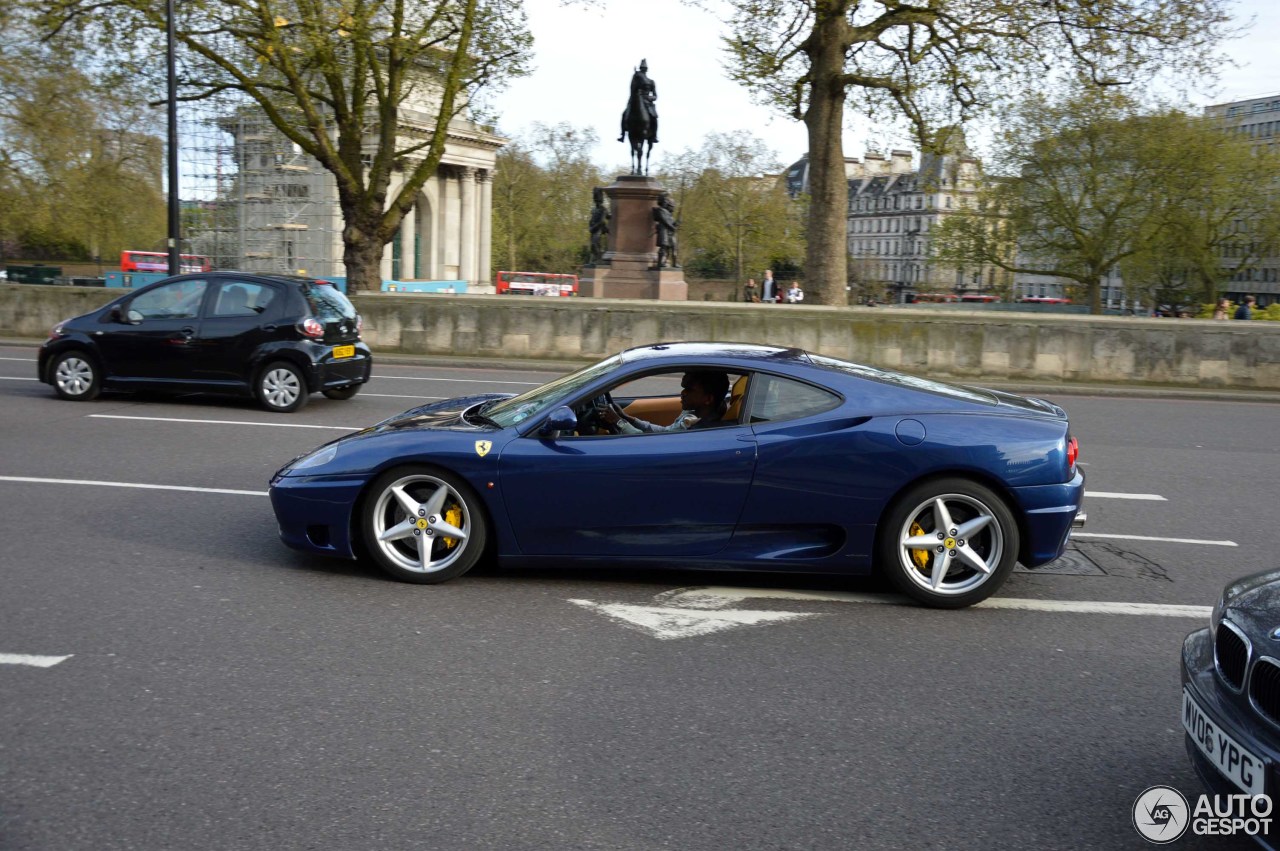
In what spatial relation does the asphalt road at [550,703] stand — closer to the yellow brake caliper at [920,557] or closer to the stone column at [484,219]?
the yellow brake caliper at [920,557]

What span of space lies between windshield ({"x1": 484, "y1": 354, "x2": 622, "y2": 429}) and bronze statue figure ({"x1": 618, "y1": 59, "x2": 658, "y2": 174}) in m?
26.7

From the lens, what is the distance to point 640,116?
32.5 metres

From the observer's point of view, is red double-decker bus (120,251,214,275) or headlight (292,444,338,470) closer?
headlight (292,444,338,470)

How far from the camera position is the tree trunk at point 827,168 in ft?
81.4

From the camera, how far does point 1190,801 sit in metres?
3.76

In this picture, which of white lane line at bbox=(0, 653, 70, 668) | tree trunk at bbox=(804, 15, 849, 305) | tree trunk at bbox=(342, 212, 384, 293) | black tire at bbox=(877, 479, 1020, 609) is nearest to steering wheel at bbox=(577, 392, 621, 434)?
black tire at bbox=(877, 479, 1020, 609)

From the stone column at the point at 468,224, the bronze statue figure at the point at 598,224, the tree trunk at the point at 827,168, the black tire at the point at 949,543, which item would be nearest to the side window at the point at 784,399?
the black tire at the point at 949,543

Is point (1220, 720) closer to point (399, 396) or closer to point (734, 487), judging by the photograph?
point (734, 487)

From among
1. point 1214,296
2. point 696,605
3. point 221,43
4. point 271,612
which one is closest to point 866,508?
point 696,605

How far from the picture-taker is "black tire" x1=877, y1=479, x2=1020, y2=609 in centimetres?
574

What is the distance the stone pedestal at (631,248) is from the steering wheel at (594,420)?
22.7 m

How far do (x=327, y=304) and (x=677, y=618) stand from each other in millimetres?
9141

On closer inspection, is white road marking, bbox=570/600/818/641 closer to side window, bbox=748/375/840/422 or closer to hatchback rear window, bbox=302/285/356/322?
side window, bbox=748/375/840/422

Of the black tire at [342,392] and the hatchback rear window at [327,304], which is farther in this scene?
the black tire at [342,392]
